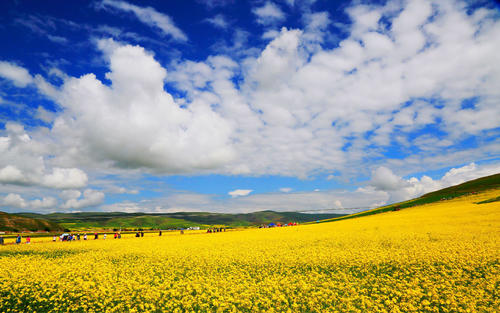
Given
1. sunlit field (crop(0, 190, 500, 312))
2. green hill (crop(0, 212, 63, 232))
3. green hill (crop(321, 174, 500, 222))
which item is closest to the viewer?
sunlit field (crop(0, 190, 500, 312))

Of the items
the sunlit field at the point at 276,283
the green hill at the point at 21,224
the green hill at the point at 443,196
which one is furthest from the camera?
the green hill at the point at 21,224

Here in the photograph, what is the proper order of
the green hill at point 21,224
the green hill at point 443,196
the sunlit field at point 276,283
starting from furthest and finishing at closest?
the green hill at point 21,224 < the green hill at point 443,196 < the sunlit field at point 276,283

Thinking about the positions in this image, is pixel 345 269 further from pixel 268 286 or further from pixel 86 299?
pixel 86 299

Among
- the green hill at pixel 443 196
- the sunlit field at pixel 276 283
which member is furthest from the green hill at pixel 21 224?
the green hill at pixel 443 196

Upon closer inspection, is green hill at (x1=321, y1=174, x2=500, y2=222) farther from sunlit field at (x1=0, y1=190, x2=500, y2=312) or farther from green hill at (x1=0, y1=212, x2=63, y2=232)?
green hill at (x1=0, y1=212, x2=63, y2=232)

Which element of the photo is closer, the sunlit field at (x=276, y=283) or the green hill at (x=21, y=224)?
the sunlit field at (x=276, y=283)

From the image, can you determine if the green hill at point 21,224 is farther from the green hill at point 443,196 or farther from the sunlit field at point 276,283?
the green hill at point 443,196

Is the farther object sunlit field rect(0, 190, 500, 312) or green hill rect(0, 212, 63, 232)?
green hill rect(0, 212, 63, 232)

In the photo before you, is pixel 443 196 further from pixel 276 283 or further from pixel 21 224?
pixel 21 224

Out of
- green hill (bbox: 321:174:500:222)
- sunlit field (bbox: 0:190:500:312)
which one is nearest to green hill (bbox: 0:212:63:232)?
sunlit field (bbox: 0:190:500:312)

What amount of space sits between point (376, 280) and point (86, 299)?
15971 mm

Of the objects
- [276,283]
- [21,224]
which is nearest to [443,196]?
[276,283]

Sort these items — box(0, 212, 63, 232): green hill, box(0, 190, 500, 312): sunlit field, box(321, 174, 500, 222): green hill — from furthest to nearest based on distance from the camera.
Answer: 1. box(0, 212, 63, 232): green hill
2. box(321, 174, 500, 222): green hill
3. box(0, 190, 500, 312): sunlit field

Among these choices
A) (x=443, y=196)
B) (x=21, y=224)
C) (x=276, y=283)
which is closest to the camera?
(x=276, y=283)
